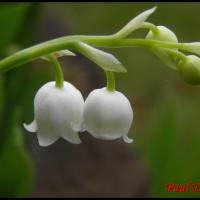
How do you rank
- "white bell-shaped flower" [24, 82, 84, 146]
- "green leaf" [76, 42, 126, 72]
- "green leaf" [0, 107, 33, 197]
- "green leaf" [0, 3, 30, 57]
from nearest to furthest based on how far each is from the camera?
"green leaf" [76, 42, 126, 72]
"white bell-shaped flower" [24, 82, 84, 146]
"green leaf" [0, 107, 33, 197]
"green leaf" [0, 3, 30, 57]

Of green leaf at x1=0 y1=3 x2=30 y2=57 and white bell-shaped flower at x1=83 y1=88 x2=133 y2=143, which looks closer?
white bell-shaped flower at x1=83 y1=88 x2=133 y2=143

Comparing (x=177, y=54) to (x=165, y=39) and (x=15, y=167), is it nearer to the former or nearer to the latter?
(x=165, y=39)

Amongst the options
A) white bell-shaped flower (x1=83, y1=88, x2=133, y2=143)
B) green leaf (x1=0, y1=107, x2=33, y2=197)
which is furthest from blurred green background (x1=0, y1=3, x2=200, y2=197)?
white bell-shaped flower (x1=83, y1=88, x2=133, y2=143)

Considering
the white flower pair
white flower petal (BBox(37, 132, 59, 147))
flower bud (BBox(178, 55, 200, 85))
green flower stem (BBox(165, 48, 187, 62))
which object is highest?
green flower stem (BBox(165, 48, 187, 62))

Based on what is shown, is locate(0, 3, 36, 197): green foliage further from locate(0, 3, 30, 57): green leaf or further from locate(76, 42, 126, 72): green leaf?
locate(76, 42, 126, 72): green leaf

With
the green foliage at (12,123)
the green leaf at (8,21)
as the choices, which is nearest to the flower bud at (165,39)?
the green foliage at (12,123)

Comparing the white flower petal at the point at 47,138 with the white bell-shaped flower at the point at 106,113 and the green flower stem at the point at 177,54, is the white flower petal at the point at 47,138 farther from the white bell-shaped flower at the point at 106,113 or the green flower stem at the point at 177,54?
the green flower stem at the point at 177,54

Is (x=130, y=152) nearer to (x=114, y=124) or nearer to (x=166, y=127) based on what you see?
(x=166, y=127)

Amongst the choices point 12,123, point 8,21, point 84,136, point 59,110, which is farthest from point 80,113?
point 84,136
